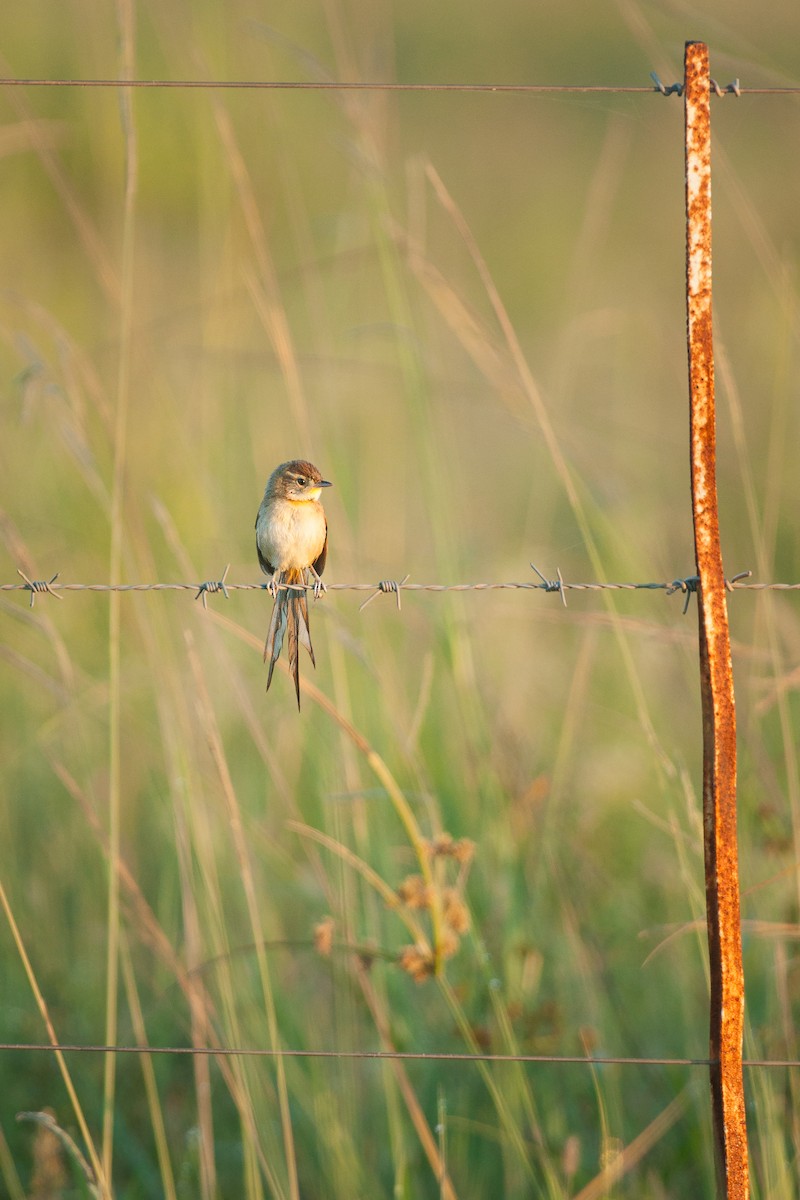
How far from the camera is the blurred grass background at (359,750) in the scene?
8.84 ft

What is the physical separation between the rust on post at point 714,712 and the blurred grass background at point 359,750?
36 cm

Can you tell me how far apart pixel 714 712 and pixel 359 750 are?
2084 mm

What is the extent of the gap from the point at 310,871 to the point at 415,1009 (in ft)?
2.31

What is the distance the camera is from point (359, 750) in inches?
151

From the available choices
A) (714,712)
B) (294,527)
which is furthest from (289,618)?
(714,712)

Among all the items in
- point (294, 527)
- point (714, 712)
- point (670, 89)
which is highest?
point (670, 89)

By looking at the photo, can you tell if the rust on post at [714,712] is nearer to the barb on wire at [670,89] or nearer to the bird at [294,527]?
the barb on wire at [670,89]

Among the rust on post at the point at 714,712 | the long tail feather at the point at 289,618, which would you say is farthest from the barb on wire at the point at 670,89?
the long tail feather at the point at 289,618

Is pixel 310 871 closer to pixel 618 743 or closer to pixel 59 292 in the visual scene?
pixel 618 743

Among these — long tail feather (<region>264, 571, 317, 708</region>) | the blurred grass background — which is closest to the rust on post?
the blurred grass background

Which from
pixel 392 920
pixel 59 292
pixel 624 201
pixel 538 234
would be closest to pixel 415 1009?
pixel 392 920

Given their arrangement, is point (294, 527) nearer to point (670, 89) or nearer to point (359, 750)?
point (359, 750)

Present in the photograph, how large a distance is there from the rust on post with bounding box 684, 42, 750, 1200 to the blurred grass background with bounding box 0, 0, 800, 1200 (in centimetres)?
36

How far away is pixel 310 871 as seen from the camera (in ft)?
13.2
